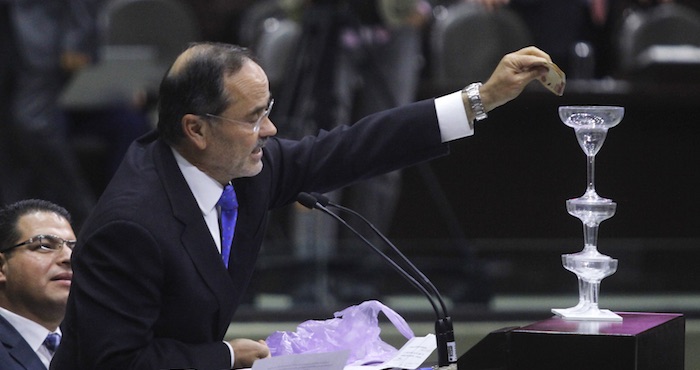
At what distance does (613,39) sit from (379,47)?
1964 millimetres

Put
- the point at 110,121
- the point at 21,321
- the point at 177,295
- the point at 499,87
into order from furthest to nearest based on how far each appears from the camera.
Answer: the point at 110,121
the point at 21,321
the point at 499,87
the point at 177,295

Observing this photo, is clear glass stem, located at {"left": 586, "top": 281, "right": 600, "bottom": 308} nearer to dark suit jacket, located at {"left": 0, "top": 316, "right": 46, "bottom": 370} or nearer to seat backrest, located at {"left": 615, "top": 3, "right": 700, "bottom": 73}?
dark suit jacket, located at {"left": 0, "top": 316, "right": 46, "bottom": 370}

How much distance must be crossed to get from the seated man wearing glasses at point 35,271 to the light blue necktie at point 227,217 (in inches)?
22.0

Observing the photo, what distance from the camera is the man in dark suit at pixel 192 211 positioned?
2.12m

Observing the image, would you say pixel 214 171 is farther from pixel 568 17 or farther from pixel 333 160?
pixel 568 17

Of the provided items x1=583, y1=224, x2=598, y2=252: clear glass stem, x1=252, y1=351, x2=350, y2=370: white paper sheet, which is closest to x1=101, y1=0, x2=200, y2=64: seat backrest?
x1=583, y1=224, x2=598, y2=252: clear glass stem

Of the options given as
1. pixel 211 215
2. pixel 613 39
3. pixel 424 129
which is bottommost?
pixel 211 215

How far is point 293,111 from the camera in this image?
183 inches

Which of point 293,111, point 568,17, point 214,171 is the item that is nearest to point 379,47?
point 293,111

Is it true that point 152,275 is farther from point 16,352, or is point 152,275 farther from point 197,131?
point 16,352

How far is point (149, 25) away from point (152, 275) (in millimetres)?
3942

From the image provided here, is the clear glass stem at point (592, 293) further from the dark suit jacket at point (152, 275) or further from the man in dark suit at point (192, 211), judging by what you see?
the dark suit jacket at point (152, 275)

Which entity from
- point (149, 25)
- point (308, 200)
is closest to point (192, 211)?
point (308, 200)

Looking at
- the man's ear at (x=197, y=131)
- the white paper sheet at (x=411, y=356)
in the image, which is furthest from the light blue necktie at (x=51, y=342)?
the white paper sheet at (x=411, y=356)
